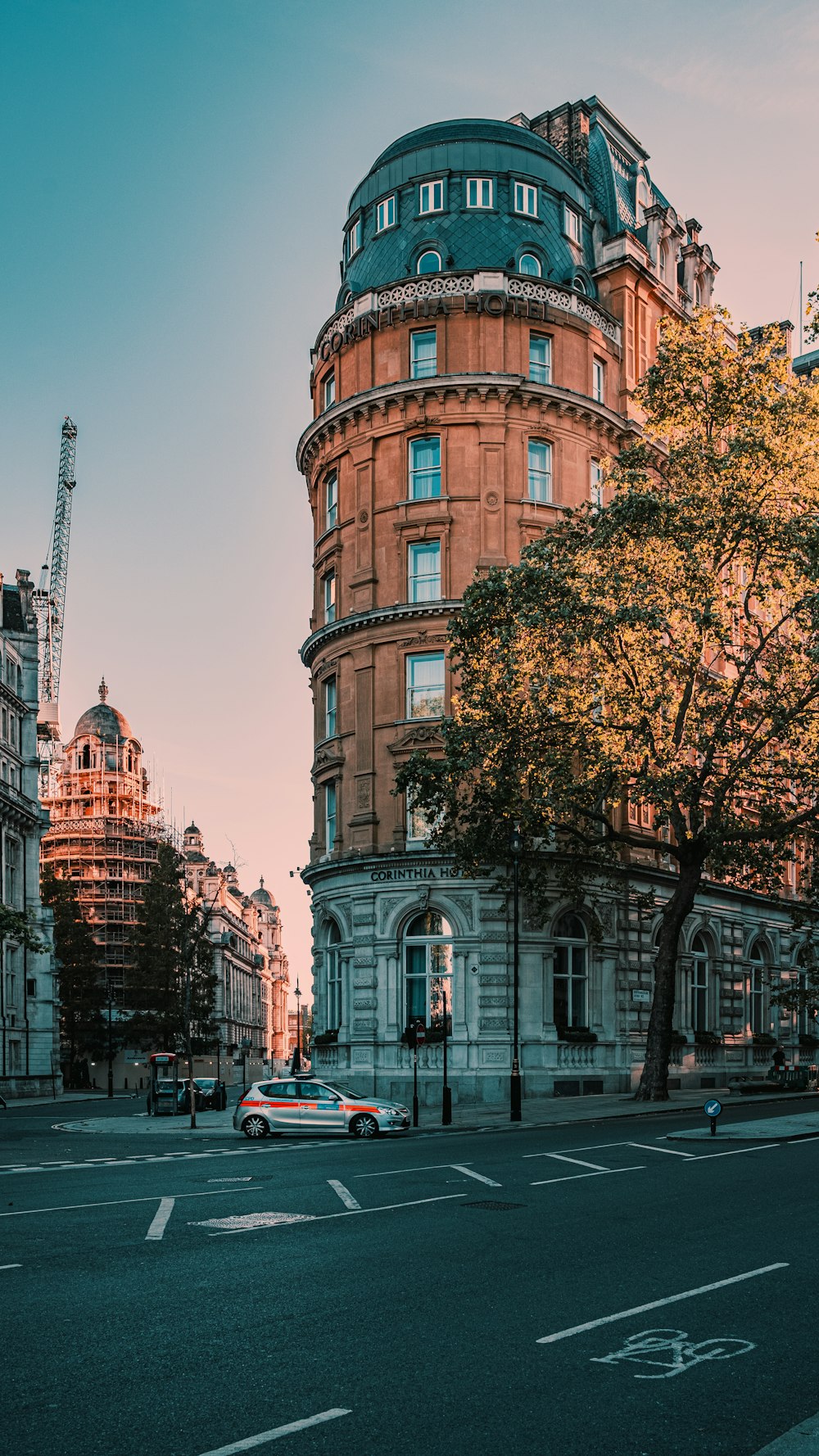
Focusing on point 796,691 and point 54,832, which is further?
point 54,832

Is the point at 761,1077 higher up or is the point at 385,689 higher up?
the point at 385,689

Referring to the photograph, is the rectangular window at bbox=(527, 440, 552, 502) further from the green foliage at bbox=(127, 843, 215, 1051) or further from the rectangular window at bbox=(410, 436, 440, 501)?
the green foliage at bbox=(127, 843, 215, 1051)

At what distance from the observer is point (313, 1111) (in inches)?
1193

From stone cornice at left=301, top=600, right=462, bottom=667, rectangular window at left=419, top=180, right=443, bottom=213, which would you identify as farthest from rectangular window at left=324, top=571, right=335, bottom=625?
rectangular window at left=419, top=180, right=443, bottom=213

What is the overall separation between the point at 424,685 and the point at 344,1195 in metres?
25.1

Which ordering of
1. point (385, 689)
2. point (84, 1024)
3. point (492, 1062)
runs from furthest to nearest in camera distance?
point (84, 1024) → point (385, 689) → point (492, 1062)

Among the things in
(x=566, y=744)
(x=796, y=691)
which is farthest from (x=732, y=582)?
(x=566, y=744)

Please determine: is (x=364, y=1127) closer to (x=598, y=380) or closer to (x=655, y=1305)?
(x=655, y=1305)

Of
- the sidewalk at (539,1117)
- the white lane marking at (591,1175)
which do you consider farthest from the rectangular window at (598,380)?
the white lane marking at (591,1175)

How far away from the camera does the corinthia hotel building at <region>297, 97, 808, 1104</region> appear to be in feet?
129

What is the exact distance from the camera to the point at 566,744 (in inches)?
1364

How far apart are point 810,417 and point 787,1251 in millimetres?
26446

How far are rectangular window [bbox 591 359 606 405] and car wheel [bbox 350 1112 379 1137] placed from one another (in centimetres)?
2538

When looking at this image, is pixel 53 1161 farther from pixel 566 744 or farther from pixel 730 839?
pixel 730 839
